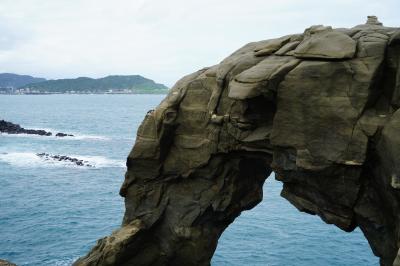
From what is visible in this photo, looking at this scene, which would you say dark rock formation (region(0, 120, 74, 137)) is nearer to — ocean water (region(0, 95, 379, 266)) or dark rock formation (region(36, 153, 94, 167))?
dark rock formation (region(36, 153, 94, 167))

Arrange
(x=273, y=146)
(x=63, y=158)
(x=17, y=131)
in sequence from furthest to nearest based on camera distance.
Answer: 1. (x=17, y=131)
2. (x=63, y=158)
3. (x=273, y=146)

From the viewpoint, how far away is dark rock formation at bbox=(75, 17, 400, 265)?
17.5 m

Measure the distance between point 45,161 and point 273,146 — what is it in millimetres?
66028

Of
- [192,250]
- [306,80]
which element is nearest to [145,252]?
[192,250]

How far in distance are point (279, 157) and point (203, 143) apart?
4.94 metres

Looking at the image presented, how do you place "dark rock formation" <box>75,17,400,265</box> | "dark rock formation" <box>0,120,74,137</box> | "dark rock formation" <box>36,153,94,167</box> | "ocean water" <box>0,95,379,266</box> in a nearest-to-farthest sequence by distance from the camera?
"dark rock formation" <box>75,17,400,265</box> < "ocean water" <box>0,95,379,266</box> < "dark rock formation" <box>36,153,94,167</box> < "dark rock formation" <box>0,120,74,137</box>

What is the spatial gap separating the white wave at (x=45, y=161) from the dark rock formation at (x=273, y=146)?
171ft

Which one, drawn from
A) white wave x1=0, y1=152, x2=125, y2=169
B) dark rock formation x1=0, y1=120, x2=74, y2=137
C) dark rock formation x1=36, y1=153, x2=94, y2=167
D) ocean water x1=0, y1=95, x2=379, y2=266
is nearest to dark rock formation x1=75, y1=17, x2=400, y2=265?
ocean water x1=0, y1=95, x2=379, y2=266

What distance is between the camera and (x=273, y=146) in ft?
67.2

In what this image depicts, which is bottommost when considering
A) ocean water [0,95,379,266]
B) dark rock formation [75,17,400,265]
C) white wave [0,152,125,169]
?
ocean water [0,95,379,266]

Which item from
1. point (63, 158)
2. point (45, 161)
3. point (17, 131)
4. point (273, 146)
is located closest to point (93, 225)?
point (273, 146)

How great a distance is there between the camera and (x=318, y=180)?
1941 centimetres

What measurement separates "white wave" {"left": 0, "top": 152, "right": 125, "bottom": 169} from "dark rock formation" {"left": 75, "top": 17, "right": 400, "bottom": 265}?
52.0 m

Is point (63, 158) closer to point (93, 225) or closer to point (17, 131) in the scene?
point (93, 225)
